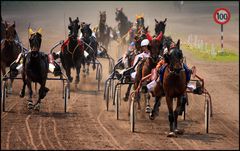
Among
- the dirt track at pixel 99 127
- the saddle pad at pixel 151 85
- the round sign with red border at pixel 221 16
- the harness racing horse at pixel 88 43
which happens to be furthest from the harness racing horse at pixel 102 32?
the saddle pad at pixel 151 85

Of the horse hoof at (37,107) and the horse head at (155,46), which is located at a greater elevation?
the horse head at (155,46)

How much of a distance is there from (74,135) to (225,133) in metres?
3.07

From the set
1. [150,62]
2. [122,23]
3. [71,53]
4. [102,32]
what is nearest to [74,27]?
[71,53]

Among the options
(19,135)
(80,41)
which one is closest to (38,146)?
(19,135)

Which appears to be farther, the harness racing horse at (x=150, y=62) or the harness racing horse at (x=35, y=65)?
the harness racing horse at (x=35, y=65)

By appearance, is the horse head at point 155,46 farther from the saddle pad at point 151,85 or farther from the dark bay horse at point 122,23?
the dark bay horse at point 122,23

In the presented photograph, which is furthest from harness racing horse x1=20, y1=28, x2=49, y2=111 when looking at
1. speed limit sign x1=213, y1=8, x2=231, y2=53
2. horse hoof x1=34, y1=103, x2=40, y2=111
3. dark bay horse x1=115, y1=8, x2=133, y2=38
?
dark bay horse x1=115, y1=8, x2=133, y2=38

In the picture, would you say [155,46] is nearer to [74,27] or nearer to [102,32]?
[74,27]

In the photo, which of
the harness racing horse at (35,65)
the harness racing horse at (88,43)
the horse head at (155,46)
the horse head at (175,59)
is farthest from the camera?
the harness racing horse at (88,43)

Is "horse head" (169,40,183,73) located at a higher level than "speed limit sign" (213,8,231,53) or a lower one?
lower

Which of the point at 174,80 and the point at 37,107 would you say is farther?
the point at 37,107

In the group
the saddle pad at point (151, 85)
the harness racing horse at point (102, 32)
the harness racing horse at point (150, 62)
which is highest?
the harness racing horse at point (102, 32)

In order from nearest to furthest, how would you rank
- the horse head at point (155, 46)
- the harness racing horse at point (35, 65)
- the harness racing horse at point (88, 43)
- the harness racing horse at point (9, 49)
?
1. the horse head at point (155, 46)
2. the harness racing horse at point (35, 65)
3. the harness racing horse at point (9, 49)
4. the harness racing horse at point (88, 43)

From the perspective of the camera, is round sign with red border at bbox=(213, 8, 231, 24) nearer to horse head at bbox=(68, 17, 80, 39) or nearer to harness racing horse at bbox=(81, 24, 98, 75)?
harness racing horse at bbox=(81, 24, 98, 75)
